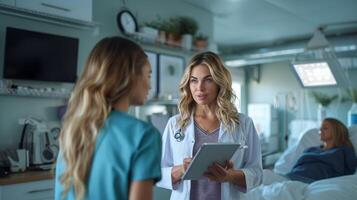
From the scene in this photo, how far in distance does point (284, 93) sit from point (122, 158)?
6435 mm

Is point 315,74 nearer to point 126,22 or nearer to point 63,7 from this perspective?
point 126,22

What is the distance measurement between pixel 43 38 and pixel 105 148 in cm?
206

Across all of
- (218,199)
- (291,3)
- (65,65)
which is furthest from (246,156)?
(291,3)

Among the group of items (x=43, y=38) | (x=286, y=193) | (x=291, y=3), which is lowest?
(x=286, y=193)

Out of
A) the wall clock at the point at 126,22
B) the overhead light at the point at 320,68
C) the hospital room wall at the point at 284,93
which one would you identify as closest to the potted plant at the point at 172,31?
the wall clock at the point at 126,22

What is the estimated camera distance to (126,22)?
3127 mm

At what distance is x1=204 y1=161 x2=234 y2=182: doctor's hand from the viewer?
132 cm

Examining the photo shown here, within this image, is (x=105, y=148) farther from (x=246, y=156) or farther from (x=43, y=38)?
(x=43, y=38)

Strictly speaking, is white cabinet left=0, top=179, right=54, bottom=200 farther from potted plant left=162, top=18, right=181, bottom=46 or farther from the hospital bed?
potted plant left=162, top=18, right=181, bottom=46

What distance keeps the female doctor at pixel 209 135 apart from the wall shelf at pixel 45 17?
1436 millimetres

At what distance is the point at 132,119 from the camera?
825 millimetres

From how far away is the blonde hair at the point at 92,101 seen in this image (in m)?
0.81

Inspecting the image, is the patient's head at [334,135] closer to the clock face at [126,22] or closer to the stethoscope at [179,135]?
the clock face at [126,22]

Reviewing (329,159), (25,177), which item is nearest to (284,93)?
(329,159)
